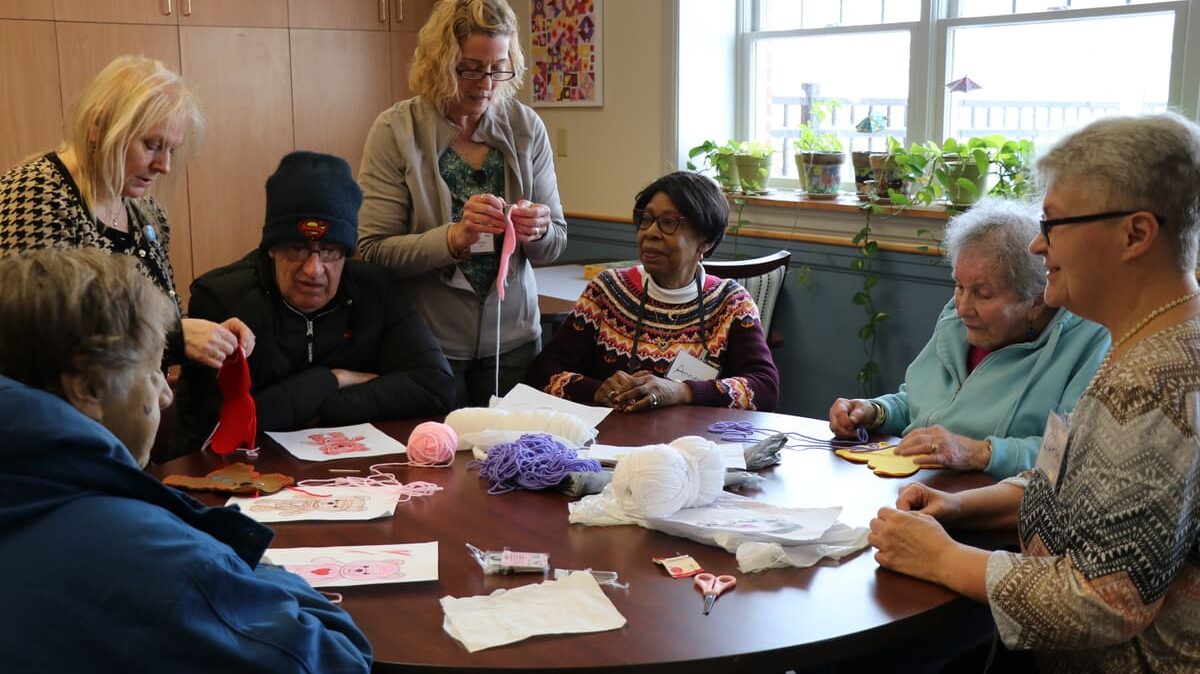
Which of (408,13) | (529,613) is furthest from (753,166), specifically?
(529,613)

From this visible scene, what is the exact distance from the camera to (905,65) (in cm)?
405

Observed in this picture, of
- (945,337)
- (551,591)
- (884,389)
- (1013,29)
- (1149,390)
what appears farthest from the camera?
(884,389)

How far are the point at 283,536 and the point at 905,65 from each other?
310 centimetres

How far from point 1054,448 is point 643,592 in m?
0.62

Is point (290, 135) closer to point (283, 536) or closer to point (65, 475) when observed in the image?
point (283, 536)

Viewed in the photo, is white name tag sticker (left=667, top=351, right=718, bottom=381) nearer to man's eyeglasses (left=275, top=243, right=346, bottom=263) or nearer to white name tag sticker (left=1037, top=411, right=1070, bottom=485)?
man's eyeglasses (left=275, top=243, right=346, bottom=263)

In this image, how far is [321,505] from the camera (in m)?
1.84

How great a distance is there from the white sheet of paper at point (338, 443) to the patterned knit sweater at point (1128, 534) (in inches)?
46.2

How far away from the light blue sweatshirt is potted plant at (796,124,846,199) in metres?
1.90

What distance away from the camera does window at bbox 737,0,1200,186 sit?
135 inches

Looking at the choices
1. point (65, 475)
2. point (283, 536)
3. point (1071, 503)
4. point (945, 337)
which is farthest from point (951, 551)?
point (65, 475)

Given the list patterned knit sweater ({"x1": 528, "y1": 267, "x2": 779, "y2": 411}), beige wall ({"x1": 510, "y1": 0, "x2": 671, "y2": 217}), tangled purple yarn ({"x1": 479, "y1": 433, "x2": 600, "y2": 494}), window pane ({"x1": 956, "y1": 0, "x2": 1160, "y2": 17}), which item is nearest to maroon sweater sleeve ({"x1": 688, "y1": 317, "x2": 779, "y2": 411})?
patterned knit sweater ({"x1": 528, "y1": 267, "x2": 779, "y2": 411})

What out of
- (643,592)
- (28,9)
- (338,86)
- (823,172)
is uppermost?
(28,9)

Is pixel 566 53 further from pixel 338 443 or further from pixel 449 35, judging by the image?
pixel 338 443
